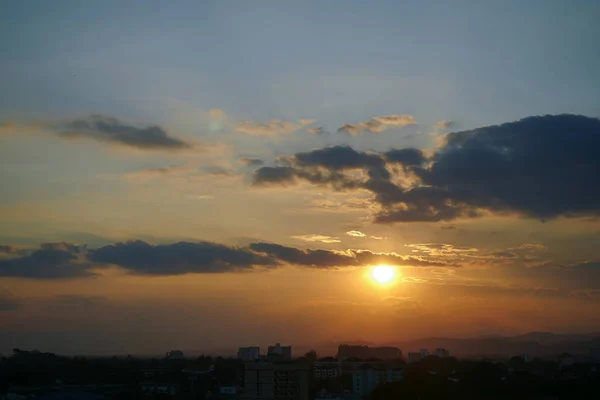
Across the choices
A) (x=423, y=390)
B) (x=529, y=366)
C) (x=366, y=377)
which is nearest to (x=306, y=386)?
(x=423, y=390)

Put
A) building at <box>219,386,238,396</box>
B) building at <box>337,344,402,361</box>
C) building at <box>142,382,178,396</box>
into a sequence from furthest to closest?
building at <box>337,344,402,361</box>, building at <box>219,386,238,396</box>, building at <box>142,382,178,396</box>

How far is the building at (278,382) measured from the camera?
31.3m

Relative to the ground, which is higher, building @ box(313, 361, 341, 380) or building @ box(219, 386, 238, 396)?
building @ box(313, 361, 341, 380)

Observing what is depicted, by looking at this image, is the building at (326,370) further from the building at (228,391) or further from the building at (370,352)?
the building at (370,352)

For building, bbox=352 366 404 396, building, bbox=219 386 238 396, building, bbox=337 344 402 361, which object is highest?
building, bbox=337 344 402 361

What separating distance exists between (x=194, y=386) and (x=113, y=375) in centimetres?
1066

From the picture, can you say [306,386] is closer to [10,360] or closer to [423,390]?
[423,390]

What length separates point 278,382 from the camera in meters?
31.3

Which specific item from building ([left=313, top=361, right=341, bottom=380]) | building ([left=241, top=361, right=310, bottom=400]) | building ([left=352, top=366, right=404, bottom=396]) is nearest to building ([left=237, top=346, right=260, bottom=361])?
building ([left=313, top=361, right=341, bottom=380])

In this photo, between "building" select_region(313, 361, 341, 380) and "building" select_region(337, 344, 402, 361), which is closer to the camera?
"building" select_region(313, 361, 341, 380)

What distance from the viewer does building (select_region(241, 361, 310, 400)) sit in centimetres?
3132

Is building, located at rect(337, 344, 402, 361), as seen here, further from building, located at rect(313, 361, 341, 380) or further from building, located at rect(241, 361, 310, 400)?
building, located at rect(241, 361, 310, 400)

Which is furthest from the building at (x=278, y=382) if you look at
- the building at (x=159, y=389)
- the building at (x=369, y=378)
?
the building at (x=369, y=378)

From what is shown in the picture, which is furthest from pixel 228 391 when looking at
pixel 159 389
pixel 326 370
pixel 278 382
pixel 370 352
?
pixel 370 352
